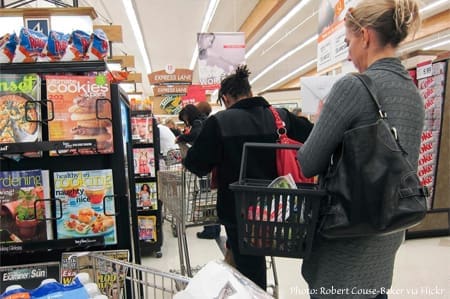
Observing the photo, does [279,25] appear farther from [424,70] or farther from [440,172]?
[440,172]

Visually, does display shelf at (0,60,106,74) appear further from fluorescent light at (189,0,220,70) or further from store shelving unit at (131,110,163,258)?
fluorescent light at (189,0,220,70)

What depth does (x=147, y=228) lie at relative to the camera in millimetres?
3971

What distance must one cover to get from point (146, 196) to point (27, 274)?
8.87 ft

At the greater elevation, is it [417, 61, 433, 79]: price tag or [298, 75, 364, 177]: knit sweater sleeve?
[417, 61, 433, 79]: price tag

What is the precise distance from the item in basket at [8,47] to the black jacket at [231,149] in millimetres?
934

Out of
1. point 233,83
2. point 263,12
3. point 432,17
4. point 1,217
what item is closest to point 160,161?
point 233,83

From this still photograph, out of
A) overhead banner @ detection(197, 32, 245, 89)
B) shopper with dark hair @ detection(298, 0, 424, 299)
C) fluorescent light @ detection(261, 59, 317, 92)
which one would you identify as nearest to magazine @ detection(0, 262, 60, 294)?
shopper with dark hair @ detection(298, 0, 424, 299)

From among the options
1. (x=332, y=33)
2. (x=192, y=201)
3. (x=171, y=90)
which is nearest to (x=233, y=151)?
(x=192, y=201)

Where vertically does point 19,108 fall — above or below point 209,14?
below

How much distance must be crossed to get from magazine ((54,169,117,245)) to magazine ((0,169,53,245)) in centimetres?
5

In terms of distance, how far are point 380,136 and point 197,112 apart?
3521 millimetres

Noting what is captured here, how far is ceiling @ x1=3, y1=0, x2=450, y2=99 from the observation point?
8.05 metres

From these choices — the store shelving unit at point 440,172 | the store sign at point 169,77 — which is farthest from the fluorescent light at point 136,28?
the store shelving unit at point 440,172

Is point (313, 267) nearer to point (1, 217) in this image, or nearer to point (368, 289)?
point (368, 289)
